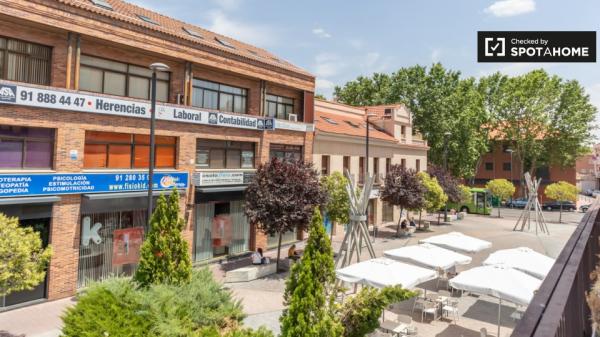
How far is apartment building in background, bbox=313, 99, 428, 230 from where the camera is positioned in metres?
29.1

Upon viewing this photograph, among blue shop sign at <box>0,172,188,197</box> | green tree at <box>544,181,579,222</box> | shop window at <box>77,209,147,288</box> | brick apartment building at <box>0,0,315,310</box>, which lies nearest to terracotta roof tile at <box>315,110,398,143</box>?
brick apartment building at <box>0,0,315,310</box>

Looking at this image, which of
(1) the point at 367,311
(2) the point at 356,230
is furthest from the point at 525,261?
(1) the point at 367,311

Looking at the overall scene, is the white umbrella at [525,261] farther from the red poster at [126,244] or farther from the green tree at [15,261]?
the green tree at [15,261]

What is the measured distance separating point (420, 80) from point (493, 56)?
37630mm

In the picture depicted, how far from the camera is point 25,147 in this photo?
1432 centimetres

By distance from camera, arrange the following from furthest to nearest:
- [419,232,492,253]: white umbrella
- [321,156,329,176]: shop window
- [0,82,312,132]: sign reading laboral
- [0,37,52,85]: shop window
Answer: [321,156,329,176]: shop window
[419,232,492,253]: white umbrella
[0,37,52,85]: shop window
[0,82,312,132]: sign reading laboral

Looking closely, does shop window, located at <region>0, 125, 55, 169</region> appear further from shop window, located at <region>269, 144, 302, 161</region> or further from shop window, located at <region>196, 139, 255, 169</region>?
shop window, located at <region>269, 144, 302, 161</region>

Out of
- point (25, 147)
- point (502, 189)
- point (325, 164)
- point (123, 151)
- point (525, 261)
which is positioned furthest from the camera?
point (502, 189)

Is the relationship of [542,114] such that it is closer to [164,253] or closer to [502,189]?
[502,189]

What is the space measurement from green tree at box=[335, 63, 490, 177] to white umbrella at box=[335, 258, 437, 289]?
36.5 m

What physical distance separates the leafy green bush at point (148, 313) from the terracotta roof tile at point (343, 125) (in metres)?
20.3

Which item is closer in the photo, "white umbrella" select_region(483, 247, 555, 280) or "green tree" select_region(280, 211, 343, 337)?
"green tree" select_region(280, 211, 343, 337)

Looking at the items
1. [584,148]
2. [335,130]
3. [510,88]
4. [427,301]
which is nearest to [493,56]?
[427,301]

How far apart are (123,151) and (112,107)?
203 cm
